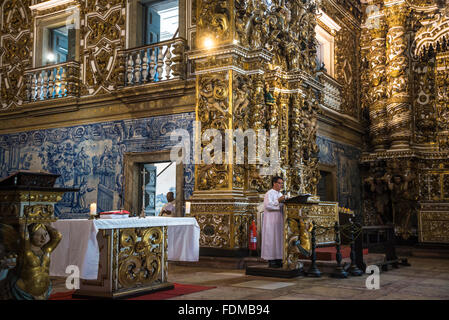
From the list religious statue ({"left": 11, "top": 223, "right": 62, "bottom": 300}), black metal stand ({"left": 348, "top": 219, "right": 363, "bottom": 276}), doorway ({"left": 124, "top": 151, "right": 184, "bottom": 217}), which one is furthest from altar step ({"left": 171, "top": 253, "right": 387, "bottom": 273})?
religious statue ({"left": 11, "top": 223, "right": 62, "bottom": 300})

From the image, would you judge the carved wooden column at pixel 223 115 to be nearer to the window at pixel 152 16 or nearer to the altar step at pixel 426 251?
the window at pixel 152 16

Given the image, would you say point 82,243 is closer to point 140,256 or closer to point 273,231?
→ point 140,256

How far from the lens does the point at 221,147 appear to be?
8984mm

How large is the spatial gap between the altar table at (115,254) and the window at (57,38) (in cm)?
782

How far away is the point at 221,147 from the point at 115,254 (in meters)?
4.00

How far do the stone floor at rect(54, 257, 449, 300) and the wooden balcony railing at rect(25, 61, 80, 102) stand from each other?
5.87 m

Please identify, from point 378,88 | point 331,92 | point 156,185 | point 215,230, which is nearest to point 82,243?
point 215,230

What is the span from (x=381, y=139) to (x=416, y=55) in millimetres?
2654

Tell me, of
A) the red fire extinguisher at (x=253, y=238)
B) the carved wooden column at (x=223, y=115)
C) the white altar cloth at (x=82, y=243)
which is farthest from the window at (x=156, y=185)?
the white altar cloth at (x=82, y=243)

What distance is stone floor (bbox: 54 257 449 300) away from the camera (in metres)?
5.56

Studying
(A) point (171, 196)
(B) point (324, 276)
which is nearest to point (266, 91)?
(A) point (171, 196)

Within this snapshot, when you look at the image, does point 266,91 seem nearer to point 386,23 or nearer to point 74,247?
point 74,247

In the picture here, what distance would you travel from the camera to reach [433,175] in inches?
561
